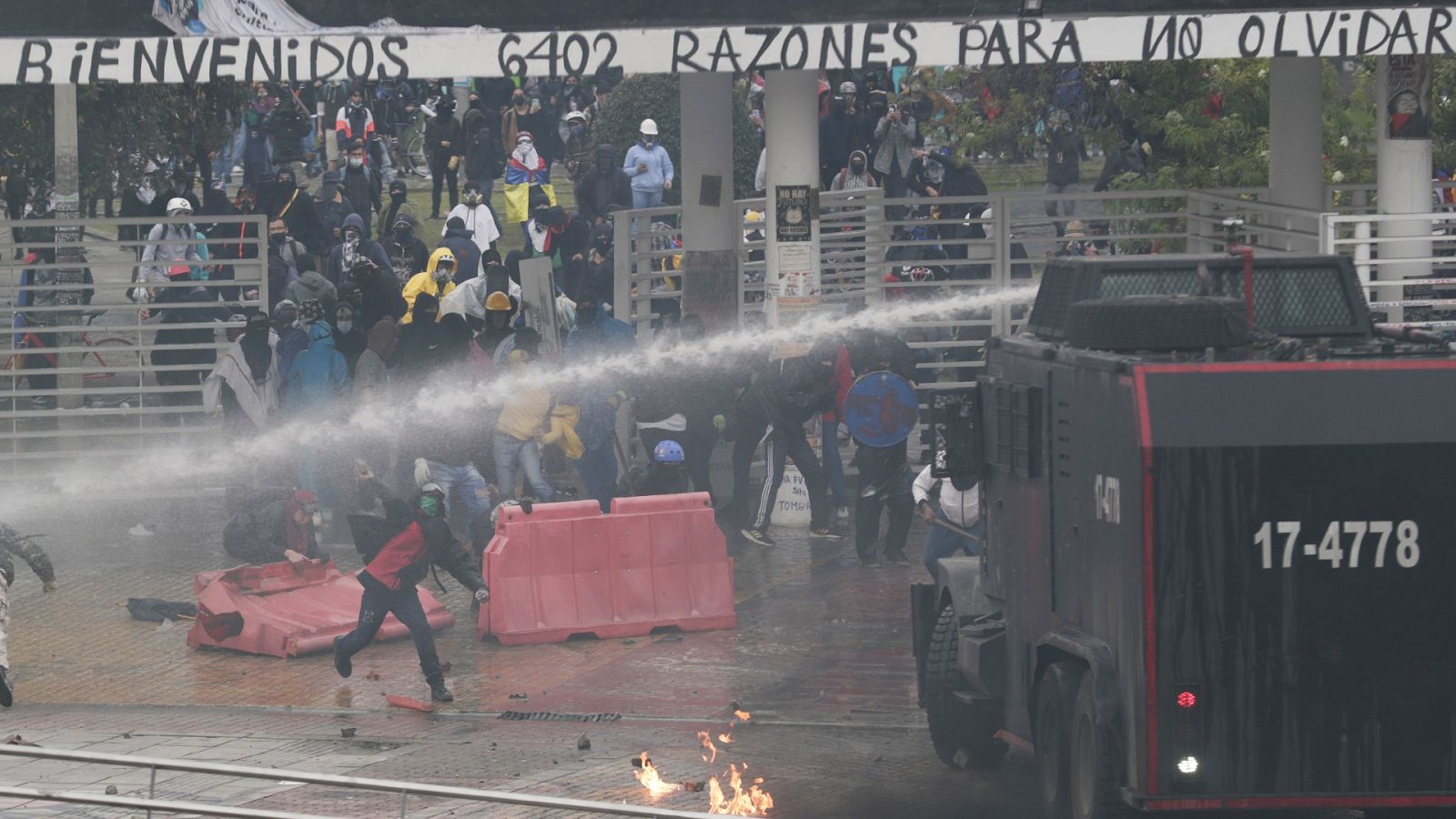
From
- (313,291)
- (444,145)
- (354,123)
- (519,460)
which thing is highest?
(354,123)

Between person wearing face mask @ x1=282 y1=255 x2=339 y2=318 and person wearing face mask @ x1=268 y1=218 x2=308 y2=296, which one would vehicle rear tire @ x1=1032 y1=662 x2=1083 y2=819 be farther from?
person wearing face mask @ x1=268 y1=218 x2=308 y2=296

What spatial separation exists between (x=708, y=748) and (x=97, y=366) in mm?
11110

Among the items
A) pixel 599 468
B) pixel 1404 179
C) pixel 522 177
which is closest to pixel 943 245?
pixel 599 468

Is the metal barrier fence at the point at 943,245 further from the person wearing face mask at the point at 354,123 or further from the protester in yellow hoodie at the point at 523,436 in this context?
the person wearing face mask at the point at 354,123

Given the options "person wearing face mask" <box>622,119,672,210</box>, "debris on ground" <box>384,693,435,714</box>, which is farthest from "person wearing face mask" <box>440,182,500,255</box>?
"debris on ground" <box>384,693,435,714</box>

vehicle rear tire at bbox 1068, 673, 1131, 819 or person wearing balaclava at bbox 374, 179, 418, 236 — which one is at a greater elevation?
person wearing balaclava at bbox 374, 179, 418, 236

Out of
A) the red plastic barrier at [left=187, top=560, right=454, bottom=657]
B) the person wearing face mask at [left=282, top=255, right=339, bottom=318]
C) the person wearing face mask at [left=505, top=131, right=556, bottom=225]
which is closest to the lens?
the red plastic barrier at [left=187, top=560, right=454, bottom=657]

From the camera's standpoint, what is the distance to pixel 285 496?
17547 mm

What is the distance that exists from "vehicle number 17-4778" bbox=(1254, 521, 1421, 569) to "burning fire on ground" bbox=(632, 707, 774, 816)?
322 centimetres

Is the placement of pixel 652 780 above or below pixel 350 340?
below

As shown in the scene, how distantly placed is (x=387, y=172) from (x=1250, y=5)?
18.5 metres

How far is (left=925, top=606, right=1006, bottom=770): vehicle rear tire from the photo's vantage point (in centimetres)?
1225

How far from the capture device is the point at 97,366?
71.4ft

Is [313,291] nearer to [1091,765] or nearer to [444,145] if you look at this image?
[444,145]
